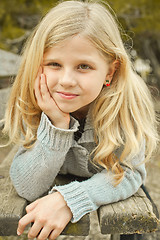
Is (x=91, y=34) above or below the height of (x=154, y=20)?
above

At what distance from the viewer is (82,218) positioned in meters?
1.40

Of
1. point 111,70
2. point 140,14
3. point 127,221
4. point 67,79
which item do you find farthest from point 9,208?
point 140,14

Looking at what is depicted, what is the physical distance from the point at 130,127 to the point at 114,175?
0.90ft

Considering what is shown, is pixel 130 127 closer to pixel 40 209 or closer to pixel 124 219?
pixel 124 219

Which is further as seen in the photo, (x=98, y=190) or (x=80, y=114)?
(x=80, y=114)

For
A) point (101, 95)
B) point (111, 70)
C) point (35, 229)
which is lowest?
point (35, 229)

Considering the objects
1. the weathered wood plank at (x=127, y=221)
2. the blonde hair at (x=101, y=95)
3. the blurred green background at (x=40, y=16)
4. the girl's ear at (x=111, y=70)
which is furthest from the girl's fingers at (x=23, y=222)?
the blurred green background at (x=40, y=16)

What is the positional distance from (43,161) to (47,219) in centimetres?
31

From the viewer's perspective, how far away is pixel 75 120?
164cm

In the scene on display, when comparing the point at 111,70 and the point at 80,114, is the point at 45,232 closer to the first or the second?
the point at 80,114

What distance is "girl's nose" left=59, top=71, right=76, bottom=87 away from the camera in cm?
150

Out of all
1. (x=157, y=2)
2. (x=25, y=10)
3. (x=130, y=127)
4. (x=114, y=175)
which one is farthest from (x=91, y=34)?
(x=157, y=2)

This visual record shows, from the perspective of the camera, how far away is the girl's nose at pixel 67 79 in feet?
4.92

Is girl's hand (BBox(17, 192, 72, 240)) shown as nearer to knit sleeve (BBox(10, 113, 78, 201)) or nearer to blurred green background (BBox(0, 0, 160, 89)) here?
knit sleeve (BBox(10, 113, 78, 201))
